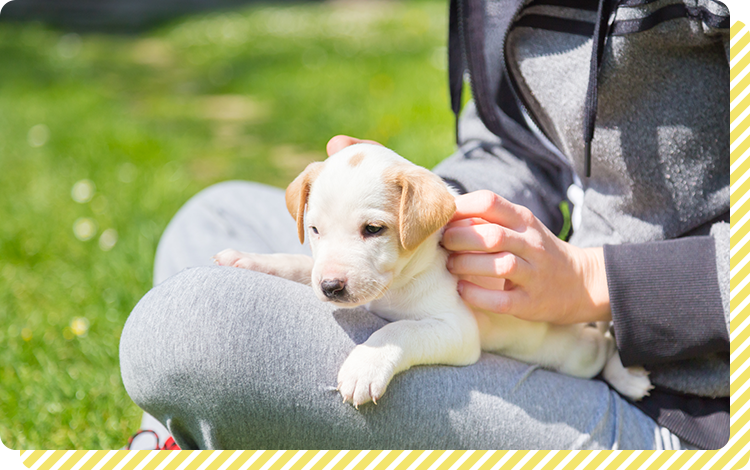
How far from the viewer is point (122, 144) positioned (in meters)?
4.45

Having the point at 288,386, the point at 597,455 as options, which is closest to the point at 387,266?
the point at 288,386

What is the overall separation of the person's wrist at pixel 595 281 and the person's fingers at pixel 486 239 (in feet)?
0.69

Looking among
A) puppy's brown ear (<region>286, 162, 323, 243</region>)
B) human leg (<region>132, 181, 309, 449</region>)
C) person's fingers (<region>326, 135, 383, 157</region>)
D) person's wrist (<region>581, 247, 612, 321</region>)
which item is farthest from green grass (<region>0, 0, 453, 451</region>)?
person's wrist (<region>581, 247, 612, 321</region>)

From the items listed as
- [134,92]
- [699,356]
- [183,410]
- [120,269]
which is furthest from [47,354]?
[134,92]

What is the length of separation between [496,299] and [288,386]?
0.49 meters

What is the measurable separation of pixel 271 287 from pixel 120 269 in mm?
1610

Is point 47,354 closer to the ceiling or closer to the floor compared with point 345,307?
closer to the floor

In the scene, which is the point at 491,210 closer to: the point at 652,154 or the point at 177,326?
the point at 652,154

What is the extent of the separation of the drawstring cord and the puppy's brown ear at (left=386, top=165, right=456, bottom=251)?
364 mm

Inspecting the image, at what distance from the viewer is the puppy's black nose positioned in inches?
55.2

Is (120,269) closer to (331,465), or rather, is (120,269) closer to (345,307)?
(345,307)

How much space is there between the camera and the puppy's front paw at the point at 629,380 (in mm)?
1714

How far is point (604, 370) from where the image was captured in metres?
1.83

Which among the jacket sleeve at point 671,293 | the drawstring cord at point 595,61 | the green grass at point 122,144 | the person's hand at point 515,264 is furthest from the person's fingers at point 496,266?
the green grass at point 122,144
